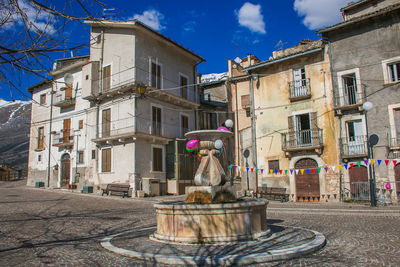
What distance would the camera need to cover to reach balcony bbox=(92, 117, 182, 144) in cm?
2181

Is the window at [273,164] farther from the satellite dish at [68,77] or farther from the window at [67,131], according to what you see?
the satellite dish at [68,77]

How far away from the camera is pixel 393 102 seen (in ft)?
59.1

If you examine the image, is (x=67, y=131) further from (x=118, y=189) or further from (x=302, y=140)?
(x=302, y=140)

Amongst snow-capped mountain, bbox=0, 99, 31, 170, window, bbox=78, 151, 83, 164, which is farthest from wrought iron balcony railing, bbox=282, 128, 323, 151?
snow-capped mountain, bbox=0, 99, 31, 170

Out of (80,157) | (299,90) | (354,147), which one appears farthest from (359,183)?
(80,157)

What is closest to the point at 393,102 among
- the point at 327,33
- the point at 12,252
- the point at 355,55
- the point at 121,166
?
the point at 355,55

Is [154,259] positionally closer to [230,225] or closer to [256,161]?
[230,225]

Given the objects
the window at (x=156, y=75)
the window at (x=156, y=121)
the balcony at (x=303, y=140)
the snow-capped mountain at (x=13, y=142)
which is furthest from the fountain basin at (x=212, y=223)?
the snow-capped mountain at (x=13, y=142)

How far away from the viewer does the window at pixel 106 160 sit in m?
23.1

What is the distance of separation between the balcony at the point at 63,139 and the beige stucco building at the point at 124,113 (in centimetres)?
11

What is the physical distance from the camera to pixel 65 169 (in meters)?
26.4

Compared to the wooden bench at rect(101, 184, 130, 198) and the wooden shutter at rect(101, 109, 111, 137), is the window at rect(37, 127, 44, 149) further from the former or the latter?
the wooden bench at rect(101, 184, 130, 198)

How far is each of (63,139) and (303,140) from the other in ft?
63.6

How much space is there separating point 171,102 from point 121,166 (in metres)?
6.80
